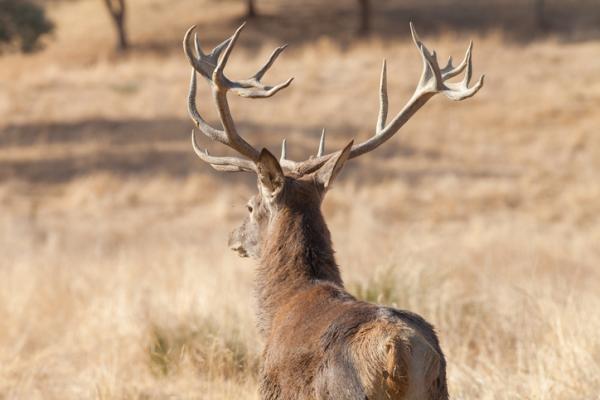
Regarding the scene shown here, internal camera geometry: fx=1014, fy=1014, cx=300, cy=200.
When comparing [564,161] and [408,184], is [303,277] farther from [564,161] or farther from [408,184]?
[564,161]

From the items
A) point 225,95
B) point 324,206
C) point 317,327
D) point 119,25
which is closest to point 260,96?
point 225,95

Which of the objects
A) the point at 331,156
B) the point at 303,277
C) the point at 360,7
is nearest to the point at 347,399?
the point at 303,277

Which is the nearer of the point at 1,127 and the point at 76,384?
the point at 76,384

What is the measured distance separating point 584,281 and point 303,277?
22.1 ft

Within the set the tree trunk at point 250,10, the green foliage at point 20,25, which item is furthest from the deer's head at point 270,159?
the tree trunk at point 250,10

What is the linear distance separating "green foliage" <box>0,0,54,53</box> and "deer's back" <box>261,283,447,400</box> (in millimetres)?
26913

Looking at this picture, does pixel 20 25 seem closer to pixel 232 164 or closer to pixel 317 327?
pixel 232 164

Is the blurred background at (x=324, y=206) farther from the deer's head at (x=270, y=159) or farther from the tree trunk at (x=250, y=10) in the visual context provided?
the deer's head at (x=270, y=159)

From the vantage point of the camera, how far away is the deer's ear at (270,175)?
4.63 metres

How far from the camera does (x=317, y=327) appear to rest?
4.09 meters

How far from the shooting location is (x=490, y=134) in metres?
23.4

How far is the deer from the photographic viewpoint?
3.70 m

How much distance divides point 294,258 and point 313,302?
1.39 feet

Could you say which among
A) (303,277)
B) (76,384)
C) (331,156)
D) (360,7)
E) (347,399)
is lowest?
(76,384)
